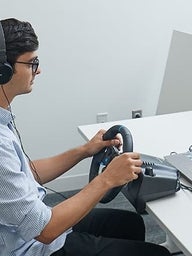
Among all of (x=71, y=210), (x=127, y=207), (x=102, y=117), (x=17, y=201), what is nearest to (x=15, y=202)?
(x=17, y=201)

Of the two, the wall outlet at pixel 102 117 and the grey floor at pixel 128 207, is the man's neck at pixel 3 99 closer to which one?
the grey floor at pixel 128 207

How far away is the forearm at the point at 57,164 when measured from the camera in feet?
5.31

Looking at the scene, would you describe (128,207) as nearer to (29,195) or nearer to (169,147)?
(169,147)

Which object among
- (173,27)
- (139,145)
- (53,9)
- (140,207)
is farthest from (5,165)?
(173,27)

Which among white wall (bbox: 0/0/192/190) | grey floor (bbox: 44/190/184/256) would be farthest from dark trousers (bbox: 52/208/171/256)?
white wall (bbox: 0/0/192/190)

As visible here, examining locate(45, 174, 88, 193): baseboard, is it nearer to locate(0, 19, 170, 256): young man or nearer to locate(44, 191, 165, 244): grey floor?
locate(44, 191, 165, 244): grey floor

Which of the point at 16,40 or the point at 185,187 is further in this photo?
the point at 185,187

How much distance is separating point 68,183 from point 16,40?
1743 millimetres

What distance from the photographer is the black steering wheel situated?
1334 millimetres

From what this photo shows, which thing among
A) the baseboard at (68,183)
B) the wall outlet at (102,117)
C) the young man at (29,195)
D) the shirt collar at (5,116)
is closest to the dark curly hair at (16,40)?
the young man at (29,195)

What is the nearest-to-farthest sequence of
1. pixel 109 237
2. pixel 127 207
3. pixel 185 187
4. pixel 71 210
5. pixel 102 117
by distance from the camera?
pixel 71 210, pixel 185 187, pixel 109 237, pixel 127 207, pixel 102 117

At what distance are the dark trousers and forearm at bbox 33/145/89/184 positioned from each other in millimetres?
205

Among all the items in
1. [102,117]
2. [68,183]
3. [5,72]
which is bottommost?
[68,183]

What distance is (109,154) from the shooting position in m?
1.46
